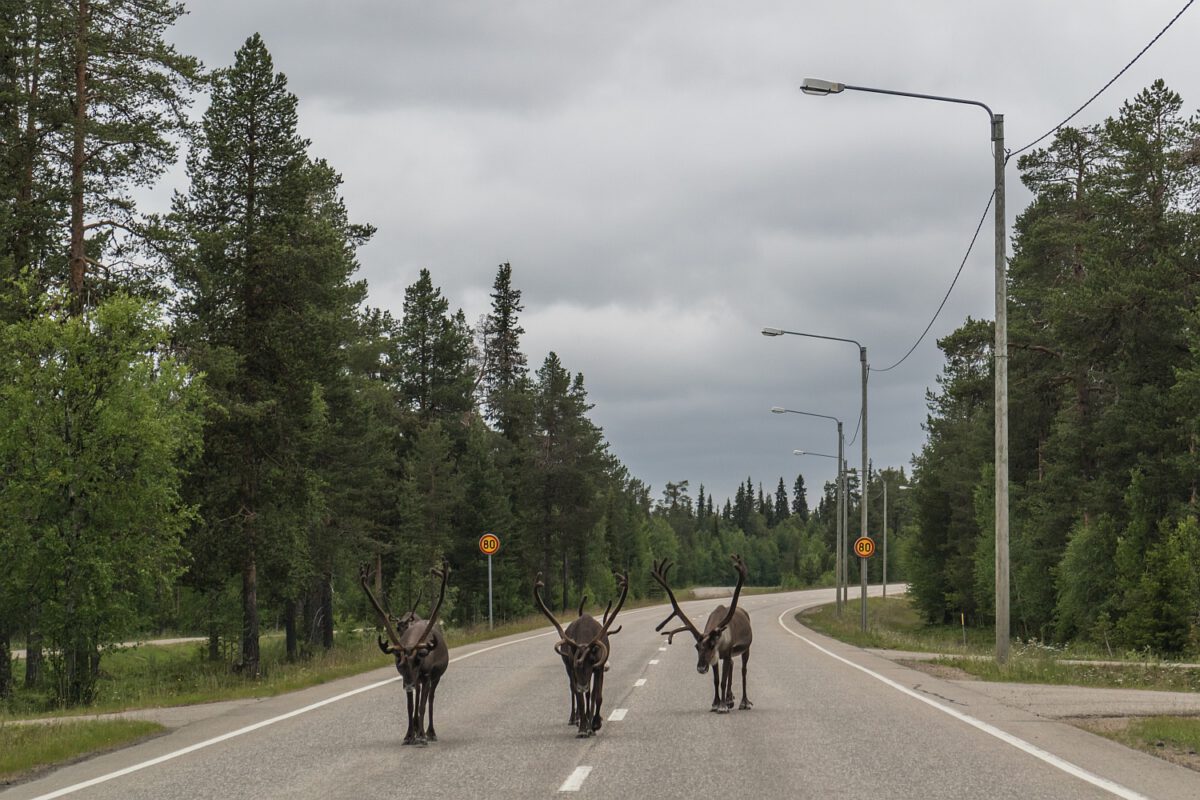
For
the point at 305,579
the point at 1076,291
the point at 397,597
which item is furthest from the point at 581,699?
the point at 397,597

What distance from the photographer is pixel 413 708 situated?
12570mm

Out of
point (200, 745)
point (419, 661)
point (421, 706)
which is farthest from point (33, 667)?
point (419, 661)

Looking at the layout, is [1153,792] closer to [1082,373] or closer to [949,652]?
[949,652]

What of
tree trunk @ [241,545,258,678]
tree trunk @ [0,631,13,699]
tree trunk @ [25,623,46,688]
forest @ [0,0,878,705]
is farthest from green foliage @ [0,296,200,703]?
tree trunk @ [25,623,46,688]

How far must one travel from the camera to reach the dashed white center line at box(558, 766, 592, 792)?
30.4ft

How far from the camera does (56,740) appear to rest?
1309 centimetres

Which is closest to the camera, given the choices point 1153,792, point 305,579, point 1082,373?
point 1153,792

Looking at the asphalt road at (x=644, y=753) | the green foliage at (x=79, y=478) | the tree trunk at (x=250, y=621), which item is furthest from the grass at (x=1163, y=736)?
the tree trunk at (x=250, y=621)

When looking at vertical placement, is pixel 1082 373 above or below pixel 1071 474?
above

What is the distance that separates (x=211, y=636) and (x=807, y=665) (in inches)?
1427

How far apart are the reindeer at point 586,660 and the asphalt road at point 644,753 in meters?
0.28

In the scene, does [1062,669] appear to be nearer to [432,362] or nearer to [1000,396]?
[1000,396]

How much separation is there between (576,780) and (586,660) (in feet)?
9.09

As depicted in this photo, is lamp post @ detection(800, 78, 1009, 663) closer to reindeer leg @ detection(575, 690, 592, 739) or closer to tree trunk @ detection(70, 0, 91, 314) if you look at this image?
reindeer leg @ detection(575, 690, 592, 739)
